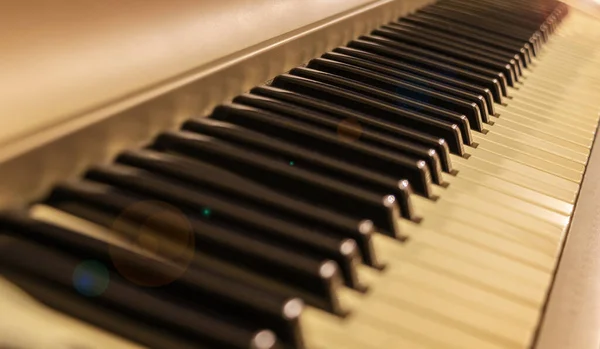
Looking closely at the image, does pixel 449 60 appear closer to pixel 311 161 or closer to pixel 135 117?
pixel 311 161

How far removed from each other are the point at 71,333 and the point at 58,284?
0.05 metres

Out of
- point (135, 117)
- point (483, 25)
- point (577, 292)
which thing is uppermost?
point (135, 117)

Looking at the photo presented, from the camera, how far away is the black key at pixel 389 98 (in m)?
1.20

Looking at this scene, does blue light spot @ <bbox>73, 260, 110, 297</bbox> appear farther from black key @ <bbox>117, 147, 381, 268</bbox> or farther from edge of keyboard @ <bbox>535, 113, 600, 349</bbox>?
edge of keyboard @ <bbox>535, 113, 600, 349</bbox>

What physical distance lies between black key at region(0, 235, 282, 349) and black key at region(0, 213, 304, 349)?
14mm

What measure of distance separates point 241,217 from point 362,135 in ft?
1.10

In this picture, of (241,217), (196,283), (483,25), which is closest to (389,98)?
(241,217)

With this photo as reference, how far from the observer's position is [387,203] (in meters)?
0.84

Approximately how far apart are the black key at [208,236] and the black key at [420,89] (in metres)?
0.56

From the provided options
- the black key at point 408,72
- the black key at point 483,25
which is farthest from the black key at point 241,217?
the black key at point 483,25

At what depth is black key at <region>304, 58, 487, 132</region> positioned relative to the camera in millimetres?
1273

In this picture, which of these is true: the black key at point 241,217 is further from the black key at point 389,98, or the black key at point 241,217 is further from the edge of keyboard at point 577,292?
the black key at point 389,98

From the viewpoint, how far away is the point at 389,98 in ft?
3.97

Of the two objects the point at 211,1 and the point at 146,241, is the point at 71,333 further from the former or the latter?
the point at 211,1
